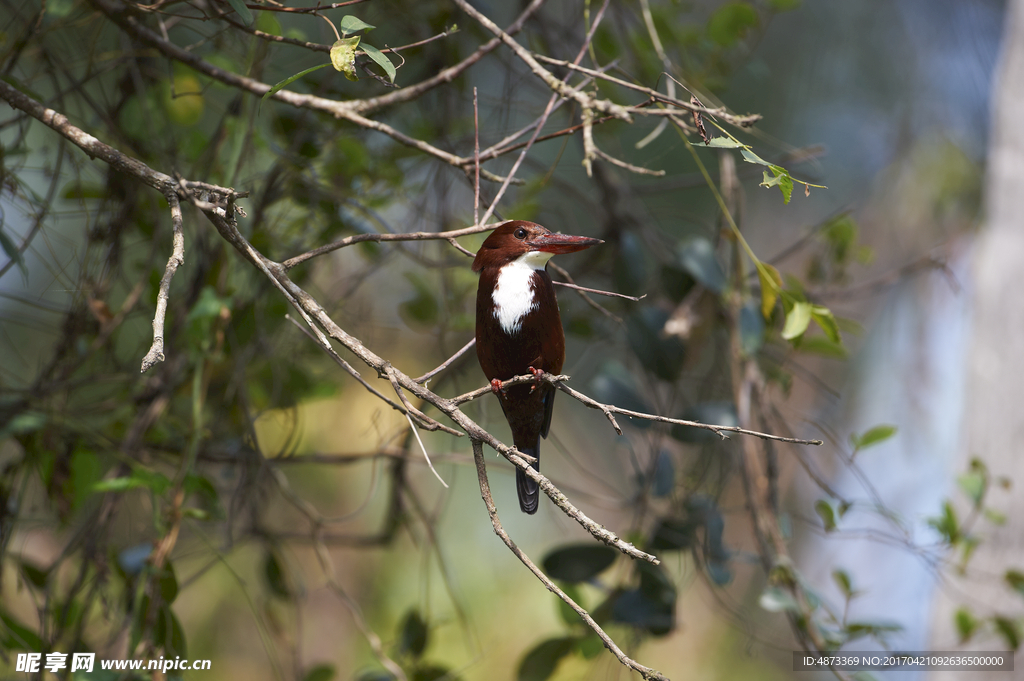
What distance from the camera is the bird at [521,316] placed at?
1.18 m

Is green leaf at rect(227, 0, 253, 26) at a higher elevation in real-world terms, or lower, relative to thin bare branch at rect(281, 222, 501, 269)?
higher

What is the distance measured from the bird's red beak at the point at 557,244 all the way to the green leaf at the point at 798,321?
525mm

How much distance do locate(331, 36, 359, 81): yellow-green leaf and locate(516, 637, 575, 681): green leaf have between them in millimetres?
1715

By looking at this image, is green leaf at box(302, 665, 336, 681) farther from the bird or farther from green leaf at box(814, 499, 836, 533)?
green leaf at box(814, 499, 836, 533)

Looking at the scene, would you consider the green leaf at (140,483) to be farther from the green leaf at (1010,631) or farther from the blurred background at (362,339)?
the green leaf at (1010,631)

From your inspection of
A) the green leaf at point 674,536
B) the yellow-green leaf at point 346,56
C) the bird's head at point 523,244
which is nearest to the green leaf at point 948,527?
the green leaf at point 674,536

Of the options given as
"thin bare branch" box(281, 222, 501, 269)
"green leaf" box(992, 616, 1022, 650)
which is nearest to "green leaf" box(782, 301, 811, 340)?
"thin bare branch" box(281, 222, 501, 269)

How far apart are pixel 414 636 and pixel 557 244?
151cm

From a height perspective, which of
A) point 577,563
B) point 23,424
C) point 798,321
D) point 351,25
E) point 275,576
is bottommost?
point 577,563

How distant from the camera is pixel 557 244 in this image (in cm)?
117

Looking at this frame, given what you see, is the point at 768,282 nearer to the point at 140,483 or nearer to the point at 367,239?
the point at 367,239

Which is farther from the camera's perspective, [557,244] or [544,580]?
[557,244]

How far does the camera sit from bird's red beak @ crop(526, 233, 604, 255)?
1.17 m

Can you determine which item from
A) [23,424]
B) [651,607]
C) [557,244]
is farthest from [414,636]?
[557,244]
